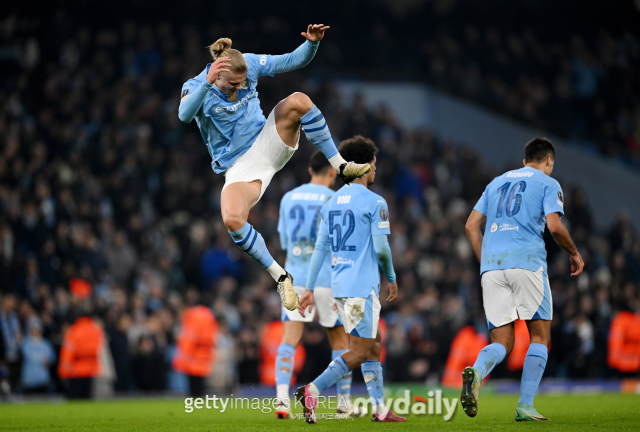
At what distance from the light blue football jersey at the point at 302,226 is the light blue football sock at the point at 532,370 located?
2711 mm

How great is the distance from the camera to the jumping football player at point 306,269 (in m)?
8.34

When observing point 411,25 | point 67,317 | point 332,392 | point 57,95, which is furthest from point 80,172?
point 411,25

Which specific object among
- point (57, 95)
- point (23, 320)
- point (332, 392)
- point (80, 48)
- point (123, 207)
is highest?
A: point (80, 48)

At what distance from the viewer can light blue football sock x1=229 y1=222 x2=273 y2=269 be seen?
6.46 metres

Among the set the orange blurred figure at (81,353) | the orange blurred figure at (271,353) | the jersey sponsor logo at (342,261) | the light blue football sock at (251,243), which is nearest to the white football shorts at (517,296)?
the jersey sponsor logo at (342,261)

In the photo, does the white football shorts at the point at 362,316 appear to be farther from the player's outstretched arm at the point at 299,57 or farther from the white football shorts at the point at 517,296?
the player's outstretched arm at the point at 299,57

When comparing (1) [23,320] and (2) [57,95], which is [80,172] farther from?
(1) [23,320]

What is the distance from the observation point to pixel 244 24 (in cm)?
2134

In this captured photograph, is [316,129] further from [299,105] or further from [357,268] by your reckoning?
[357,268]

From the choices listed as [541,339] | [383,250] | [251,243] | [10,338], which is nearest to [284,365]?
[383,250]

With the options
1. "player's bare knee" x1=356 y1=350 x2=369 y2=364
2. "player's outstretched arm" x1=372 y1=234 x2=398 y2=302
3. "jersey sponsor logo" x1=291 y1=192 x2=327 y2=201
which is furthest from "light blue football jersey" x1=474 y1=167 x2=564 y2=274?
"jersey sponsor logo" x1=291 y1=192 x2=327 y2=201

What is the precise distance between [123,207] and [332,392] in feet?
19.6

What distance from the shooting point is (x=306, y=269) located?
28.5 ft

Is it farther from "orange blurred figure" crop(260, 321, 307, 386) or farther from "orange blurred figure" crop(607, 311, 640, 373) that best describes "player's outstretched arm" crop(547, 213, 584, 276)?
"orange blurred figure" crop(607, 311, 640, 373)
